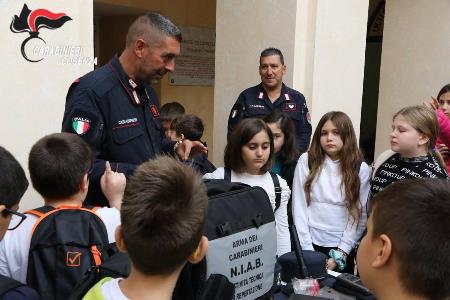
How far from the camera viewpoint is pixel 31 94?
279 centimetres

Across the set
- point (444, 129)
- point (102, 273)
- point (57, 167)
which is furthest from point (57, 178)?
point (444, 129)

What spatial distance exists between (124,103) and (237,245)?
3.31 ft

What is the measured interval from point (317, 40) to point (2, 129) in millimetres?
3116

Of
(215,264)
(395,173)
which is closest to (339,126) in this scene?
(395,173)

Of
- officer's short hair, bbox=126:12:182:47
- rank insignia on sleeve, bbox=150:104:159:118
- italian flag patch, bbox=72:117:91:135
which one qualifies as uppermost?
officer's short hair, bbox=126:12:182:47

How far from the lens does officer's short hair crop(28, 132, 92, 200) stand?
1.65 meters

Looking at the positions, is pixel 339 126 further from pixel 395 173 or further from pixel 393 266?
pixel 393 266

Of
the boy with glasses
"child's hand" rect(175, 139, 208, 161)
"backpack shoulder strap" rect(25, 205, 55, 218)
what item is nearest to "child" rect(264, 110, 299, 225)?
"child's hand" rect(175, 139, 208, 161)

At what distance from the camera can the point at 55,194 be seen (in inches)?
65.4

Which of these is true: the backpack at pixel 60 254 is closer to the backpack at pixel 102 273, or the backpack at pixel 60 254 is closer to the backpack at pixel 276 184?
the backpack at pixel 102 273

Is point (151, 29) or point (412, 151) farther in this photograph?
point (412, 151)

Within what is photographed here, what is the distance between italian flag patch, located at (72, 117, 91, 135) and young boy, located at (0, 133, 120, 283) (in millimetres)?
357

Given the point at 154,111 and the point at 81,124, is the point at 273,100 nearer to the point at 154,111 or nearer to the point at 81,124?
the point at 154,111

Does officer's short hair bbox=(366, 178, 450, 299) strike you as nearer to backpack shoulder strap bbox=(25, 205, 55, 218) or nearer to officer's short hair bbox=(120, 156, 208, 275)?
officer's short hair bbox=(120, 156, 208, 275)
